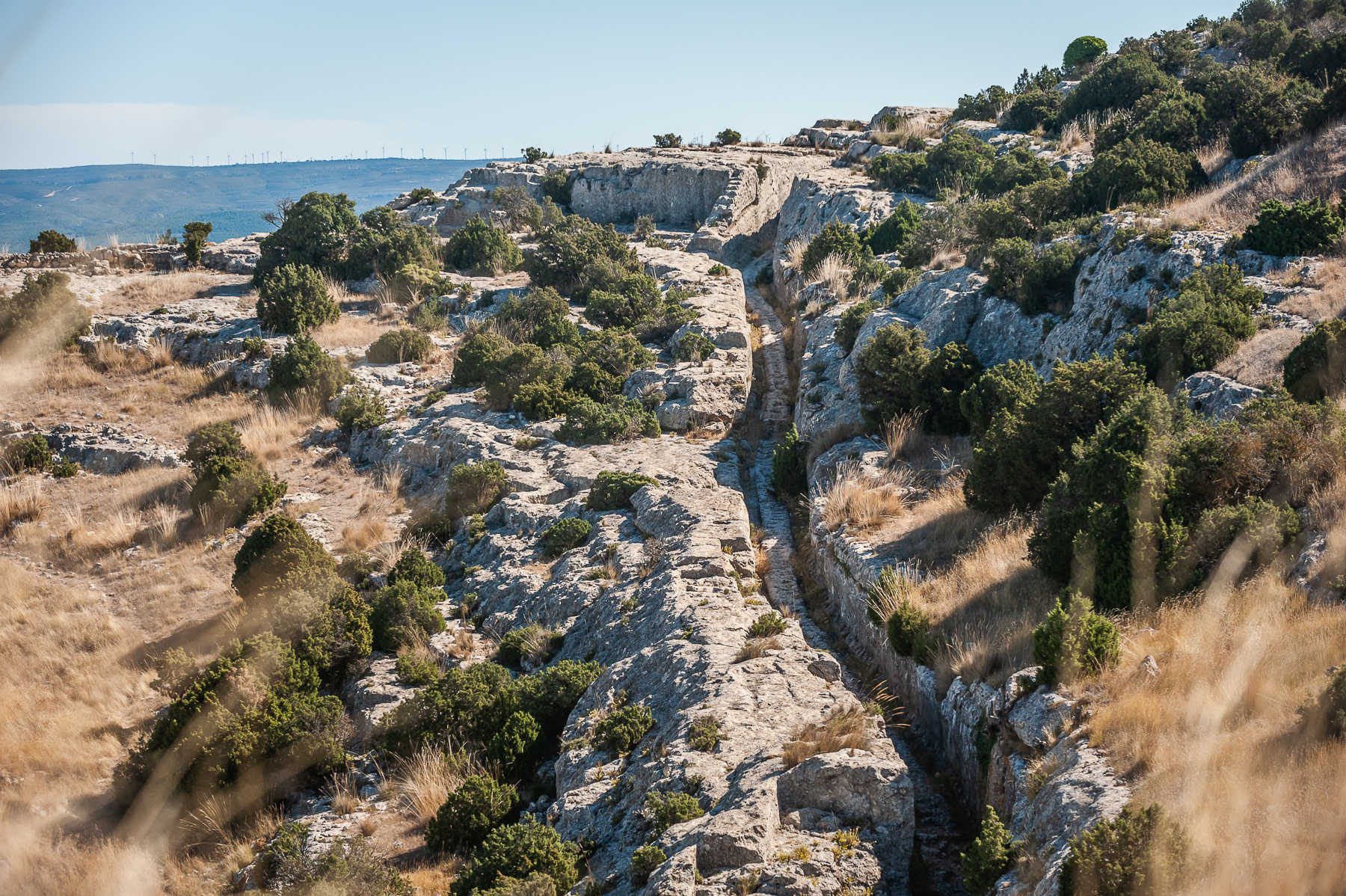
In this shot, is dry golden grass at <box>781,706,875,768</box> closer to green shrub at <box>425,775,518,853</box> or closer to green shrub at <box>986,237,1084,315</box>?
green shrub at <box>425,775,518,853</box>

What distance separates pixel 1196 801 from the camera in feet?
18.9

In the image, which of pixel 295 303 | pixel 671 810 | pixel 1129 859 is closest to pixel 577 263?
pixel 295 303

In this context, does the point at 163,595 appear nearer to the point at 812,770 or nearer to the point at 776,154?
the point at 812,770

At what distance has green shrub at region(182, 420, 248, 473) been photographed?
20.9 m

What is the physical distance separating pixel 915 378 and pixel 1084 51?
4541cm

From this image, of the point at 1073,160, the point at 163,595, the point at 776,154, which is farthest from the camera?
the point at 776,154

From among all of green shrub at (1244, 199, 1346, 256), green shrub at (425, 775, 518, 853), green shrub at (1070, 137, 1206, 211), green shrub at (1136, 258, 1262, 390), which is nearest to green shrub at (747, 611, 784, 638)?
green shrub at (425, 775, 518, 853)

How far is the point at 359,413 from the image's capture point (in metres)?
23.4

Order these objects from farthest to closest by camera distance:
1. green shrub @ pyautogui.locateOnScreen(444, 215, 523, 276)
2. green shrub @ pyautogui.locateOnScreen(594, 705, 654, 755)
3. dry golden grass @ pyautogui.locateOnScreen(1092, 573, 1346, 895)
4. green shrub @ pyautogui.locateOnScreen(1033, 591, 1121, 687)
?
green shrub @ pyautogui.locateOnScreen(444, 215, 523, 276), green shrub @ pyautogui.locateOnScreen(594, 705, 654, 755), green shrub @ pyautogui.locateOnScreen(1033, 591, 1121, 687), dry golden grass @ pyautogui.locateOnScreen(1092, 573, 1346, 895)

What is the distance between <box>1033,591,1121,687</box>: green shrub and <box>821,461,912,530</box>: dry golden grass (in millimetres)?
6528

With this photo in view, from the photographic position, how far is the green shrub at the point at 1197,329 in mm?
12766

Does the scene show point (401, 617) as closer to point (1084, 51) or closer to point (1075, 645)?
point (1075, 645)

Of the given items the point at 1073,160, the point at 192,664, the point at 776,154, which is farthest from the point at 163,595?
the point at 776,154

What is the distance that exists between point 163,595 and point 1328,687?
1934cm
